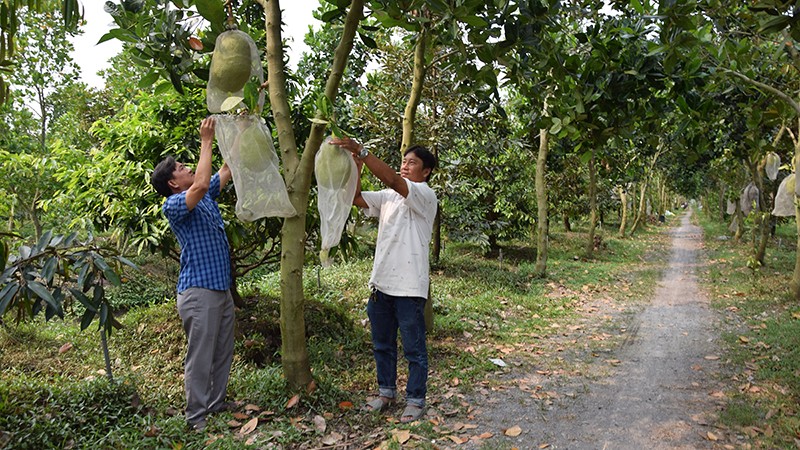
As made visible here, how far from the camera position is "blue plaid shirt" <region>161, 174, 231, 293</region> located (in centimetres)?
323

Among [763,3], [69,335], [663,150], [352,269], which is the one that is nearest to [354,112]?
[352,269]

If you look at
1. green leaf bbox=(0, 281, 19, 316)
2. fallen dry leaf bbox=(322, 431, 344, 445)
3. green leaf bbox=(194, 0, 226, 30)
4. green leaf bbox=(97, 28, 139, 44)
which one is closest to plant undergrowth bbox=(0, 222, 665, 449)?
fallen dry leaf bbox=(322, 431, 344, 445)

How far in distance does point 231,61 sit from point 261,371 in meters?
2.32

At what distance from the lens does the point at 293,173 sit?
11.2ft

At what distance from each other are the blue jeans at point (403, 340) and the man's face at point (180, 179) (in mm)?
1379

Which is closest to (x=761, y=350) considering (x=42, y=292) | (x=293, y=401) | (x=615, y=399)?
(x=615, y=399)

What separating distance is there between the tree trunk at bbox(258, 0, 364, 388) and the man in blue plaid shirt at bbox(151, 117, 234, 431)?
0.39m

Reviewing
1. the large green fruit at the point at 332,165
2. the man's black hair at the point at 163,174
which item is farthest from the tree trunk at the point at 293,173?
the man's black hair at the point at 163,174

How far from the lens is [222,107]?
8.46 feet

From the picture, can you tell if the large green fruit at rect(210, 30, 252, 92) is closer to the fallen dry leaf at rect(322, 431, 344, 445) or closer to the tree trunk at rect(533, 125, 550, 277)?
the fallen dry leaf at rect(322, 431, 344, 445)

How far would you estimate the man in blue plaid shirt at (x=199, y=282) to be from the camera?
127 inches

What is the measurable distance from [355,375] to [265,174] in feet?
6.60

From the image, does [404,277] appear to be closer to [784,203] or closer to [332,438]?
[332,438]

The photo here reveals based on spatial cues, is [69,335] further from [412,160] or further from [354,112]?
[354,112]
